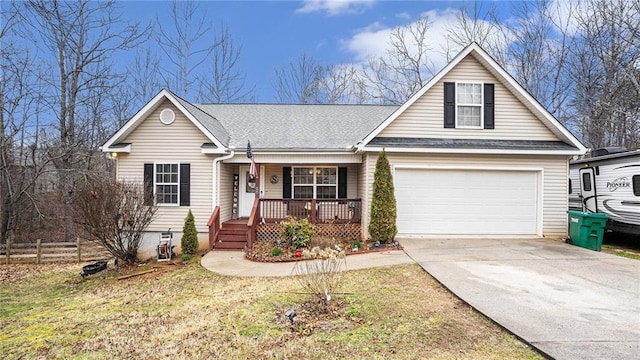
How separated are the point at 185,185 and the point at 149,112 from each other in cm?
284

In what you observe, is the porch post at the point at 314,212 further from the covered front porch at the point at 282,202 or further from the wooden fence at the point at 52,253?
the wooden fence at the point at 52,253

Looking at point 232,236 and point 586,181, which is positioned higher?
point 586,181

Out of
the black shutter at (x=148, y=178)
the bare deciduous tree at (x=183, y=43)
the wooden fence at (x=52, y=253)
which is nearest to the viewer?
the black shutter at (x=148, y=178)

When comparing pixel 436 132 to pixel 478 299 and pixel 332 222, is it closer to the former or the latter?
pixel 332 222

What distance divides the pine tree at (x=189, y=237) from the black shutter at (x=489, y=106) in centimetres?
1029

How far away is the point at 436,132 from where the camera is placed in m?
11.3

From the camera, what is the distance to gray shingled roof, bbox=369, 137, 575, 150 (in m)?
10.9

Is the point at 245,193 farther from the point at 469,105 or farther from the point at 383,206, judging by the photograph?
the point at 469,105

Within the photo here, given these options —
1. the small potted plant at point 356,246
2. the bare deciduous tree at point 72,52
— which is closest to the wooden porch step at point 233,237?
the small potted plant at point 356,246

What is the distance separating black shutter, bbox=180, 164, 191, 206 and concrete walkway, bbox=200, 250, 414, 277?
2.54 m

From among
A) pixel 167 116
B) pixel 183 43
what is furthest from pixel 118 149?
pixel 183 43

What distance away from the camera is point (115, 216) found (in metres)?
9.84

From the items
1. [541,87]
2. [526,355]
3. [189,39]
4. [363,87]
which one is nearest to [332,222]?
[526,355]

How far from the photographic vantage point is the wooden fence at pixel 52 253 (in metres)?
13.0
